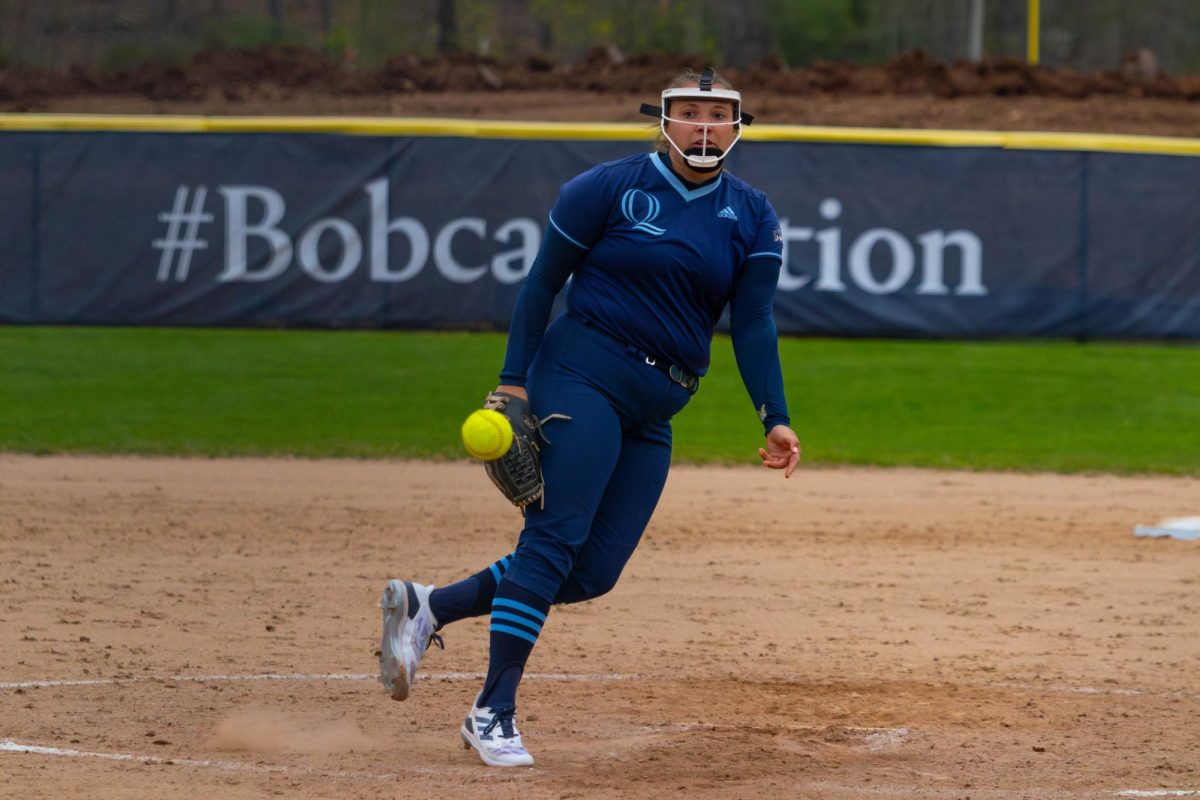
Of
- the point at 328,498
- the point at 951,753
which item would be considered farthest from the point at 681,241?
the point at 328,498

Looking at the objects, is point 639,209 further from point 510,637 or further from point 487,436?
point 510,637

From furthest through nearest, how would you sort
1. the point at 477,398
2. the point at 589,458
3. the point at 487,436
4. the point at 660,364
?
1. the point at 477,398
2. the point at 660,364
3. the point at 589,458
4. the point at 487,436

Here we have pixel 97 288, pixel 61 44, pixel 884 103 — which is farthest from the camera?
pixel 61 44

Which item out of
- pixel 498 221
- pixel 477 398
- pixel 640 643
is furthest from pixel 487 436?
pixel 498 221

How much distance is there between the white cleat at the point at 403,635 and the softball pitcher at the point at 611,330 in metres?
0.02

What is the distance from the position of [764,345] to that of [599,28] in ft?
92.7

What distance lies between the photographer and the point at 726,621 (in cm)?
695

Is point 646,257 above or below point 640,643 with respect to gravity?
above

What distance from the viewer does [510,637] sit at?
4621mm

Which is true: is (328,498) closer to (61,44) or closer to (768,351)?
(768,351)

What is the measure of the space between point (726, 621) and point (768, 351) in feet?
7.82

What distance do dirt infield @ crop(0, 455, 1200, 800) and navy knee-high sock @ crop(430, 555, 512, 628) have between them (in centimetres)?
39

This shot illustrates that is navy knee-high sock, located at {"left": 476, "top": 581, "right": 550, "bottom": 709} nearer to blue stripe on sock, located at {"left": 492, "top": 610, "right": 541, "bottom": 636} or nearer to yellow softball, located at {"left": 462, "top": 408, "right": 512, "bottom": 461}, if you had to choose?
blue stripe on sock, located at {"left": 492, "top": 610, "right": 541, "bottom": 636}

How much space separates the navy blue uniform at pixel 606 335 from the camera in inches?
181
